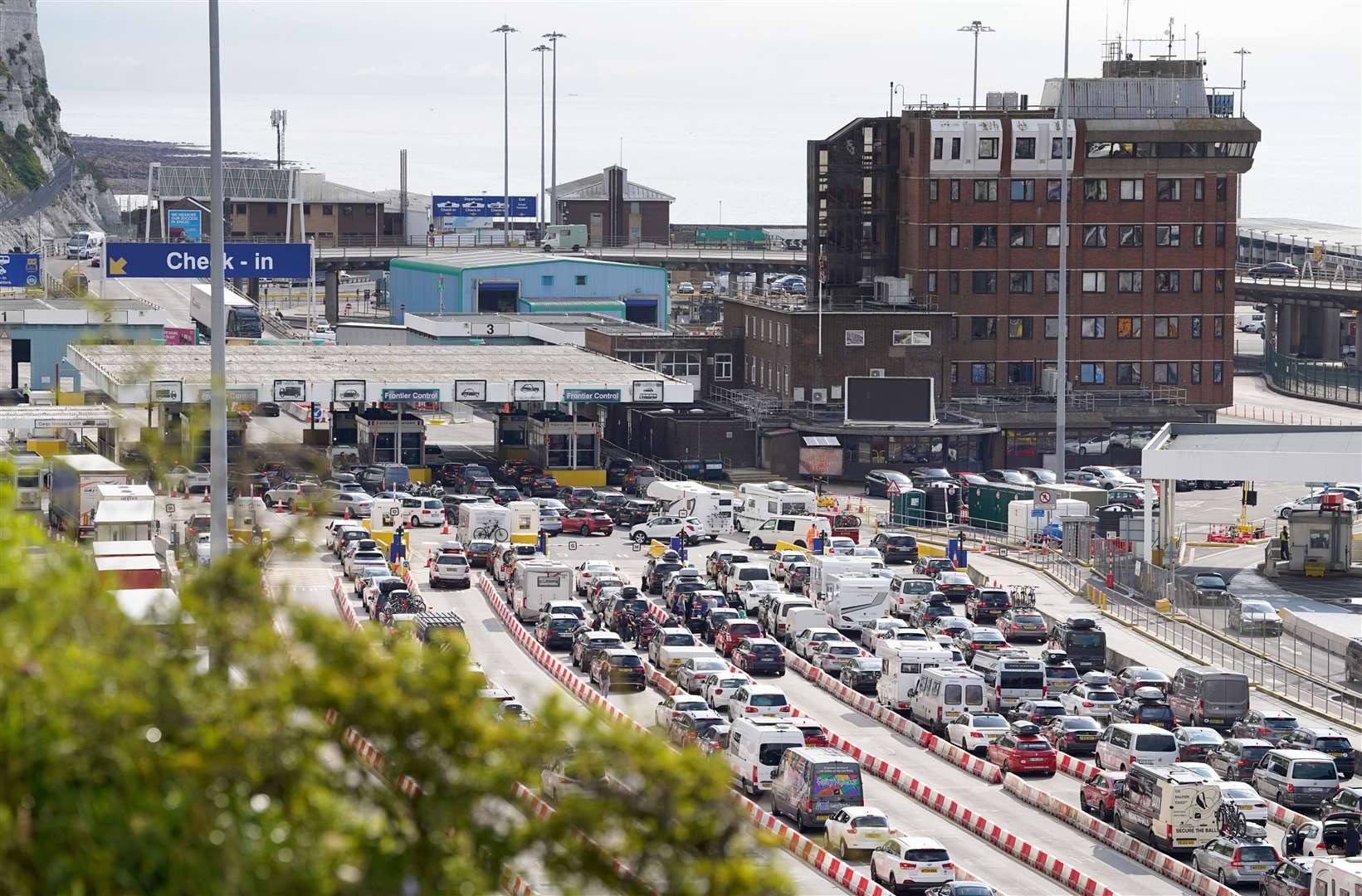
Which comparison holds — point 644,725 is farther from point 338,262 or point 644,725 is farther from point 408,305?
point 338,262

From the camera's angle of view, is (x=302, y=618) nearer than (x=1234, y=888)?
Yes

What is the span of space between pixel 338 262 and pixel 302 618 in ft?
484

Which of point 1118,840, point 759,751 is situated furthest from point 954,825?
point 759,751

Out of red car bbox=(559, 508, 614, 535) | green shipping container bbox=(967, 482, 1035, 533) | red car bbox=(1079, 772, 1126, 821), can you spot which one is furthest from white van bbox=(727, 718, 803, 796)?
green shipping container bbox=(967, 482, 1035, 533)

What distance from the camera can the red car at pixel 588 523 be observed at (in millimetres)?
74438

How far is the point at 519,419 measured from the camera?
300 feet

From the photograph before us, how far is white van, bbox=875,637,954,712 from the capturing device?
160ft

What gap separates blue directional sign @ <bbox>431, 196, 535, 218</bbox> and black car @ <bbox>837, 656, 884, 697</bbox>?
14685 cm

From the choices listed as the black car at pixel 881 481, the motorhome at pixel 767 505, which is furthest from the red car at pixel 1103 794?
the black car at pixel 881 481

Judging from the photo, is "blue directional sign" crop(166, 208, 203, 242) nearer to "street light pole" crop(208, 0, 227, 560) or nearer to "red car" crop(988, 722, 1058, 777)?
"red car" crop(988, 722, 1058, 777)

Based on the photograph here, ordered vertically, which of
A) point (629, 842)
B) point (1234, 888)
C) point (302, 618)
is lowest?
point (1234, 888)

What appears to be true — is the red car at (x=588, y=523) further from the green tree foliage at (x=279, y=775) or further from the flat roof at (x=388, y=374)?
the green tree foliage at (x=279, y=775)

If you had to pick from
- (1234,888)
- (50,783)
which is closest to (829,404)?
(1234,888)

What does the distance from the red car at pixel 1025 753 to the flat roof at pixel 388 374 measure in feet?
140
